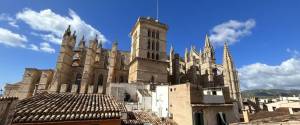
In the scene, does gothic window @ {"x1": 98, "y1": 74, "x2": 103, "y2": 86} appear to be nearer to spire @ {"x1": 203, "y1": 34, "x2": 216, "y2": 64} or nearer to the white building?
the white building

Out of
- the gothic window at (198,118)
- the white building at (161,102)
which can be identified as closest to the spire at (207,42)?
the white building at (161,102)

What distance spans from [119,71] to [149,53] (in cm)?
911

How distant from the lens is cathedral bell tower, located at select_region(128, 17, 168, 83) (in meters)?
35.2

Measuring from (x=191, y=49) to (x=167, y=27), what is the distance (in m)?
15.0

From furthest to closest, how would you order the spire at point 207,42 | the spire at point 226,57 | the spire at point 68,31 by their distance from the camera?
the spire at point 207,42
the spire at point 226,57
the spire at point 68,31

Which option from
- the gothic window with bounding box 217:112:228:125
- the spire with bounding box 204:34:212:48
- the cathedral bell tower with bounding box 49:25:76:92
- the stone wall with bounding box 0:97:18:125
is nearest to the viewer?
the stone wall with bounding box 0:97:18:125

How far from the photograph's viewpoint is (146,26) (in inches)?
1529

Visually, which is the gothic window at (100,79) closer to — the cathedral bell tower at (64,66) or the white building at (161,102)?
the cathedral bell tower at (64,66)

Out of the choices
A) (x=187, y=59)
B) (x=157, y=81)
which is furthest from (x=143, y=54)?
(x=187, y=59)

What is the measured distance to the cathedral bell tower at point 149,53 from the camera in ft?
115

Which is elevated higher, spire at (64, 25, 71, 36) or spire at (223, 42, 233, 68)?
spire at (64, 25, 71, 36)

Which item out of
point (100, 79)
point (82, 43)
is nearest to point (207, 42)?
point (100, 79)

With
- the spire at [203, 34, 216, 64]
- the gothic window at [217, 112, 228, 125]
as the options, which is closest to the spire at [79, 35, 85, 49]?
the spire at [203, 34, 216, 64]

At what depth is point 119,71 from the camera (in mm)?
40469
